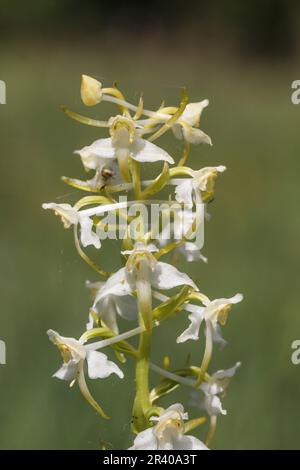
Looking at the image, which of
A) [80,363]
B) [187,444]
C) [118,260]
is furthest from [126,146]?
[118,260]

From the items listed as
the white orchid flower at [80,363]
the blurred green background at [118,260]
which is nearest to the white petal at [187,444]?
the white orchid flower at [80,363]

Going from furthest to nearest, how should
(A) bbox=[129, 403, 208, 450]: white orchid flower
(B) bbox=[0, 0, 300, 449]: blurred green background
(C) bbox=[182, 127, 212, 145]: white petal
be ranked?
1. (B) bbox=[0, 0, 300, 449]: blurred green background
2. (C) bbox=[182, 127, 212, 145]: white petal
3. (A) bbox=[129, 403, 208, 450]: white orchid flower

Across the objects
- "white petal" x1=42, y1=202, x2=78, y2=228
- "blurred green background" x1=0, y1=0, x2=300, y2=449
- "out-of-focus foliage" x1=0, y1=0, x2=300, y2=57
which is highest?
"out-of-focus foliage" x1=0, y1=0, x2=300, y2=57

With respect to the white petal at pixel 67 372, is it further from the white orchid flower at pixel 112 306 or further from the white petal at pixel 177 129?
the white petal at pixel 177 129

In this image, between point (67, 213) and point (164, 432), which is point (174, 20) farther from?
point (164, 432)

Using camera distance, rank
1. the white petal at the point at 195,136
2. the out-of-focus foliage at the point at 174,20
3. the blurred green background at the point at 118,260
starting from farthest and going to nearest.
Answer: the out-of-focus foliage at the point at 174,20, the blurred green background at the point at 118,260, the white petal at the point at 195,136

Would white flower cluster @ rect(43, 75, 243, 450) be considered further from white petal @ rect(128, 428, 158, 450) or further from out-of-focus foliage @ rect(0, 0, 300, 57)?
out-of-focus foliage @ rect(0, 0, 300, 57)

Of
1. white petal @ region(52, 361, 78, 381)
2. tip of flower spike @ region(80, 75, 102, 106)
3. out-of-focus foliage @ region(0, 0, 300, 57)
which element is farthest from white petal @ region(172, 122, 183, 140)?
out-of-focus foliage @ region(0, 0, 300, 57)
